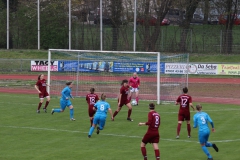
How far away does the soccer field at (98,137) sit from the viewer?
18859mm

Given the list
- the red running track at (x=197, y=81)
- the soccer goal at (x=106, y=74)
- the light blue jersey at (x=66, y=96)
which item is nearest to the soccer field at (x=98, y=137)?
the light blue jersey at (x=66, y=96)

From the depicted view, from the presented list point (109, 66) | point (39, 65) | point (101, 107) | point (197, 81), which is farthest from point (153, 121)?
point (39, 65)

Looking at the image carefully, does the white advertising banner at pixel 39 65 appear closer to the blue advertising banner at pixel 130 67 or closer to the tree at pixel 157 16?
the tree at pixel 157 16

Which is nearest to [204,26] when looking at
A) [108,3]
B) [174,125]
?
[108,3]

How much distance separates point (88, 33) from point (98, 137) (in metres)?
32.5

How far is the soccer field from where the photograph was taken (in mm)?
18859

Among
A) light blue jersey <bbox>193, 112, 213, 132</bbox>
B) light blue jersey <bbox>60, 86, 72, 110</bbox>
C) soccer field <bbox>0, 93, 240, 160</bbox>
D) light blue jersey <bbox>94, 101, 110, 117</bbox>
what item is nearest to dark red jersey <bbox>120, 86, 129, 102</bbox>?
soccer field <bbox>0, 93, 240, 160</bbox>

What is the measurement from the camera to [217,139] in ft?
71.1

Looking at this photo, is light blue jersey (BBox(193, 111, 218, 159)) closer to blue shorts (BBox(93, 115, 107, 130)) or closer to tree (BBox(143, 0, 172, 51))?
blue shorts (BBox(93, 115, 107, 130))

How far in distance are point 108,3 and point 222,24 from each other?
12.0 m

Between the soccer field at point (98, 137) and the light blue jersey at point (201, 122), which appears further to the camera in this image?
the soccer field at point (98, 137)

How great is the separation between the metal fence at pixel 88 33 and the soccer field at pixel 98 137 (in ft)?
65.3

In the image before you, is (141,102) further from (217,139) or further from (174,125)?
(217,139)

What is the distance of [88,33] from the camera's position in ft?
177
